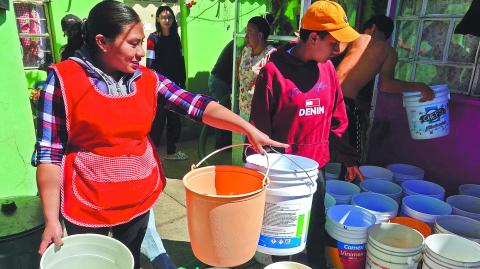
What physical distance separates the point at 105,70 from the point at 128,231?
87 cm

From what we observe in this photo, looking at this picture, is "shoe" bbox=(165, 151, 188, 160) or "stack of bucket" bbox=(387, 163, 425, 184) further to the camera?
"shoe" bbox=(165, 151, 188, 160)

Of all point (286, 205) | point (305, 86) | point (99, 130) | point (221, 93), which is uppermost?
point (305, 86)

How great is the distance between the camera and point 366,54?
11.5 ft

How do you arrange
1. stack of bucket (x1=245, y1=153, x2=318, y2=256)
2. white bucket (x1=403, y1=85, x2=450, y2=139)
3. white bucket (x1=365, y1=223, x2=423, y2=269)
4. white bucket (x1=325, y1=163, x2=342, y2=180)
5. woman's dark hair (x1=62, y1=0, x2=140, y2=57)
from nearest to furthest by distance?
woman's dark hair (x1=62, y1=0, x2=140, y2=57), stack of bucket (x1=245, y1=153, x2=318, y2=256), white bucket (x1=365, y1=223, x2=423, y2=269), white bucket (x1=403, y1=85, x2=450, y2=139), white bucket (x1=325, y1=163, x2=342, y2=180)

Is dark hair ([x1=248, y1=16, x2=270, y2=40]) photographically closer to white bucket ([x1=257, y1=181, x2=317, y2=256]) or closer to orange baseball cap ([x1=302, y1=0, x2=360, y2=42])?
orange baseball cap ([x1=302, y1=0, x2=360, y2=42])

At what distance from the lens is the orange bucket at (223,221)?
1394 millimetres

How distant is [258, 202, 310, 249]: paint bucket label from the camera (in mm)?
1778

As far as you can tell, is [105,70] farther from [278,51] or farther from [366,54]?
[366,54]

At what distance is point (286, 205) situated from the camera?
5.80 feet

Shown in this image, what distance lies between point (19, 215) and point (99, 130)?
1.21 meters

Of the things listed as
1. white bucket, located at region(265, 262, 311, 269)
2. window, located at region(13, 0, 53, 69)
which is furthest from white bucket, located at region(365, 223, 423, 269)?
window, located at region(13, 0, 53, 69)

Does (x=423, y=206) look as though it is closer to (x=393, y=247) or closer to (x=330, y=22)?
(x=393, y=247)

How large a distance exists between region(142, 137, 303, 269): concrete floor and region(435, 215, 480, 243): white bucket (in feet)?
3.85

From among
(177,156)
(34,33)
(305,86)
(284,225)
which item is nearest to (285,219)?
(284,225)
